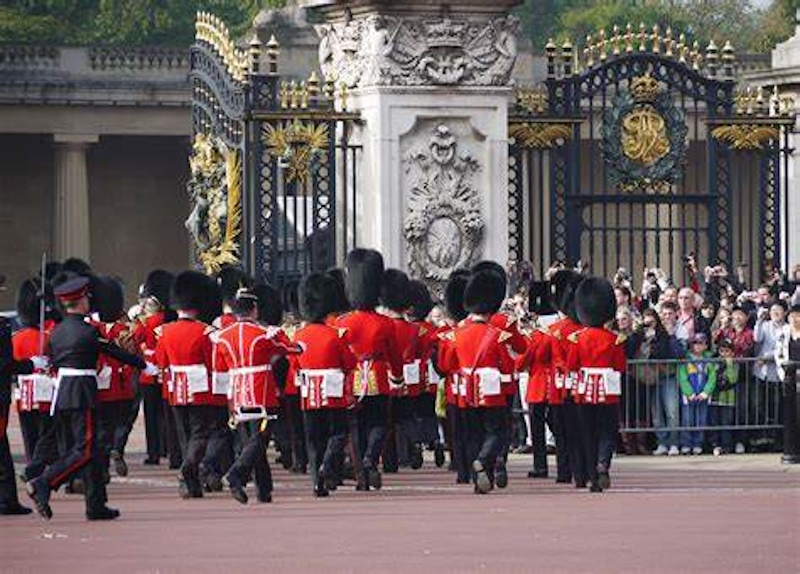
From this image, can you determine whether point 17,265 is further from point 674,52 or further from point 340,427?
point 340,427

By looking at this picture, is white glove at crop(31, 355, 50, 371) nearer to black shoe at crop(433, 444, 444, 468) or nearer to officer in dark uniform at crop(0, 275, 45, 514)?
officer in dark uniform at crop(0, 275, 45, 514)

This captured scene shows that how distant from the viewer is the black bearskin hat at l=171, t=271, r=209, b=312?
70.9 ft

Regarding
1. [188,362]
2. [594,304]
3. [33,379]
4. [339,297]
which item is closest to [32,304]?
[33,379]

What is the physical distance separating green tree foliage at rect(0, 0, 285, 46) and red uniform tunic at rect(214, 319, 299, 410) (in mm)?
35087

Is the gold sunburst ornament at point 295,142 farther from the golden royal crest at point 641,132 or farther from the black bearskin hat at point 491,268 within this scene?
the golden royal crest at point 641,132

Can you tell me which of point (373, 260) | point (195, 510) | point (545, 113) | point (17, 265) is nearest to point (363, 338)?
point (373, 260)

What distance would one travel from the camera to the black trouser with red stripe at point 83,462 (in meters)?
19.4

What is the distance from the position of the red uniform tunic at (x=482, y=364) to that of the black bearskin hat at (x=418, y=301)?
137 centimetres

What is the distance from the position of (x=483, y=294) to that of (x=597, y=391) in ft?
3.56

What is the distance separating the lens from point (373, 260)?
75.4ft

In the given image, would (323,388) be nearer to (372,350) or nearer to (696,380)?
(372,350)

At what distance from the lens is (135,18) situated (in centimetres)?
5738

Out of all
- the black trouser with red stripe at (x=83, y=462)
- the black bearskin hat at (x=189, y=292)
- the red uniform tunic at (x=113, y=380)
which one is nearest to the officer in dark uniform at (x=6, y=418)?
the black trouser with red stripe at (x=83, y=462)

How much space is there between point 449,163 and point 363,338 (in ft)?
10.5
